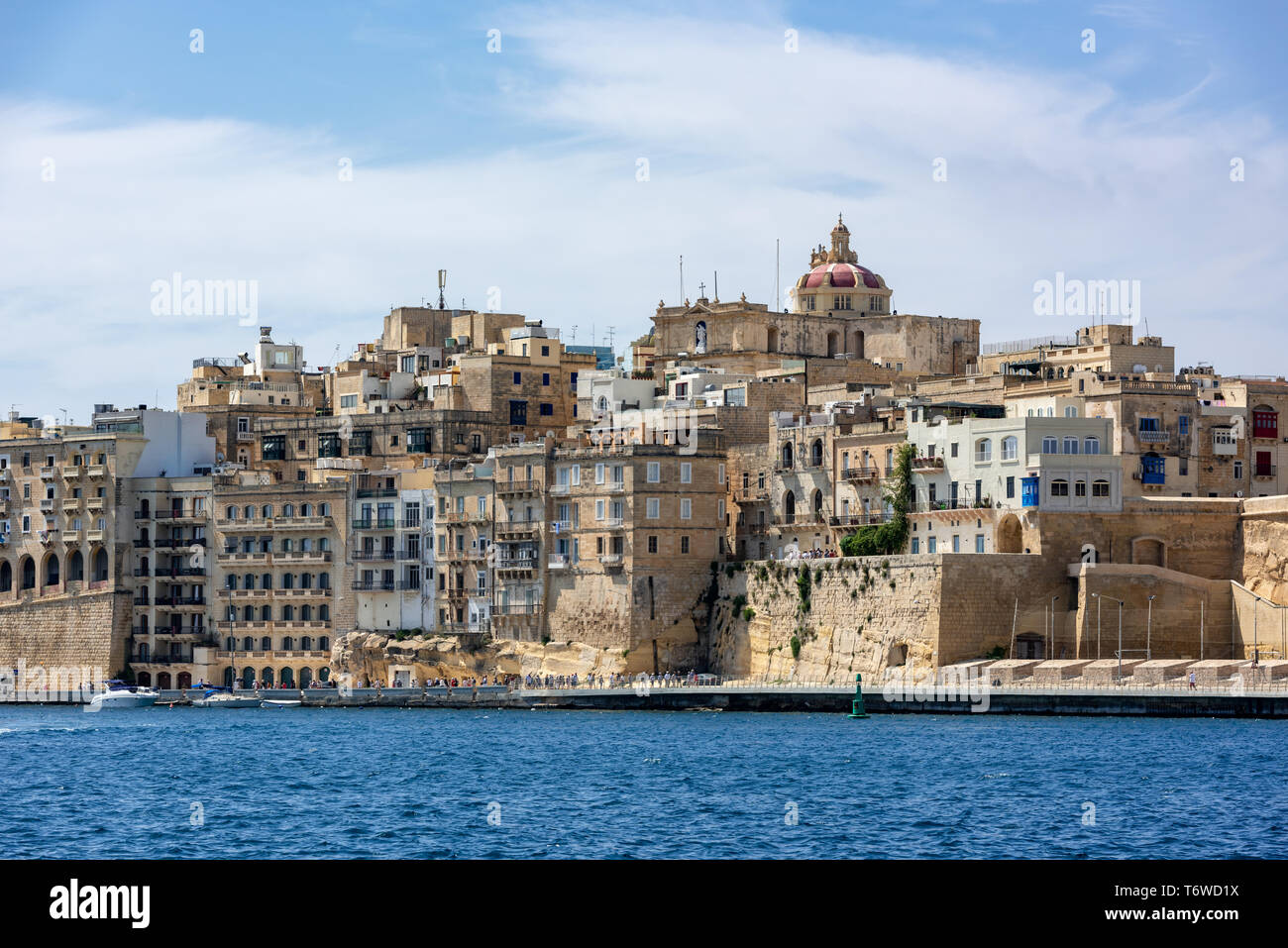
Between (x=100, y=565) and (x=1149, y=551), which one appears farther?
(x=100, y=565)

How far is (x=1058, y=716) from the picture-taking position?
6309cm

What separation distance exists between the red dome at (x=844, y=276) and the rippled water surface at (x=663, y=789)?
35.4m

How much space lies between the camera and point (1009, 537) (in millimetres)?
69500

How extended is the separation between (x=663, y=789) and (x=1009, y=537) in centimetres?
2711

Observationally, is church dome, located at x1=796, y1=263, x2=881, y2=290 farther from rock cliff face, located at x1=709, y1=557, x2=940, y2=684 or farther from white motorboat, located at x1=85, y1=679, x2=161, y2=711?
white motorboat, located at x1=85, y1=679, x2=161, y2=711

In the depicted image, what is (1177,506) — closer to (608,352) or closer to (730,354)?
(730,354)

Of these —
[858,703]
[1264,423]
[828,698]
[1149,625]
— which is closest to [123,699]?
[828,698]

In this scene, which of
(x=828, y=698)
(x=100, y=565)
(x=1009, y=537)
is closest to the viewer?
(x=828, y=698)

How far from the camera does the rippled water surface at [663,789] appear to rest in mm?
35906

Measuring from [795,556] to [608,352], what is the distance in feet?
109

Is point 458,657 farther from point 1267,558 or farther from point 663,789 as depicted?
point 663,789

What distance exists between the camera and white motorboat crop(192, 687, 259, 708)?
3329 inches
